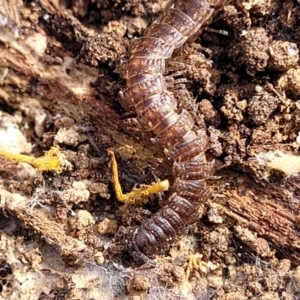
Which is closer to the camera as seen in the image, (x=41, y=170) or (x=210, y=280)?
(x=210, y=280)

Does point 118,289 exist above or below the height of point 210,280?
below

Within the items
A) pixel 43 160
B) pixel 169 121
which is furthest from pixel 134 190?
pixel 43 160

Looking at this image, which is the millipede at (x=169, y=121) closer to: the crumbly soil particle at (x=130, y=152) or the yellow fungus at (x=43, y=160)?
the crumbly soil particle at (x=130, y=152)

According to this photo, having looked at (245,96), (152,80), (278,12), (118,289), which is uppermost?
(278,12)

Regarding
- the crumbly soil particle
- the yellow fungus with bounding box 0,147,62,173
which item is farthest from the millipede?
the yellow fungus with bounding box 0,147,62,173

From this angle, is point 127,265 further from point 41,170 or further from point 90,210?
point 41,170

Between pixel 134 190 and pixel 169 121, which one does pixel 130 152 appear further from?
pixel 169 121

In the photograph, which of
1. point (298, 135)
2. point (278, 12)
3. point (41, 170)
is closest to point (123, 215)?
point (41, 170)
